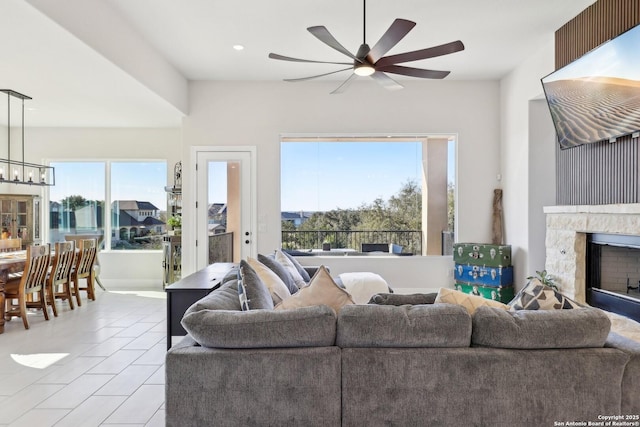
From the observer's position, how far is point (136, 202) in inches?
286

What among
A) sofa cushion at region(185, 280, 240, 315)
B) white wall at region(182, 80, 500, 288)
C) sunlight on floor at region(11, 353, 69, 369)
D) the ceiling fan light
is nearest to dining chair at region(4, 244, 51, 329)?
sunlight on floor at region(11, 353, 69, 369)

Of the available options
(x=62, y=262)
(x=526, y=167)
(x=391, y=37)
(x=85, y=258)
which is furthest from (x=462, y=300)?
(x=85, y=258)

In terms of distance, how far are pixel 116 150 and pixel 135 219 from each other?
129cm

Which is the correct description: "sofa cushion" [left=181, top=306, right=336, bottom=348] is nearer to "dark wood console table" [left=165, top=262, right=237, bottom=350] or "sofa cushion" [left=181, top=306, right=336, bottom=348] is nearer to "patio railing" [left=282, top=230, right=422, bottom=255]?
"dark wood console table" [left=165, top=262, right=237, bottom=350]

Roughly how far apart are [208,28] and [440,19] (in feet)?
7.76

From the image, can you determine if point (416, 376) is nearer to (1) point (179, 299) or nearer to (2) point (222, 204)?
(1) point (179, 299)

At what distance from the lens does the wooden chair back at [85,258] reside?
5.53 meters

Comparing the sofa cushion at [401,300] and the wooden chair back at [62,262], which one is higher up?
the sofa cushion at [401,300]

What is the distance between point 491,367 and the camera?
67.2 inches

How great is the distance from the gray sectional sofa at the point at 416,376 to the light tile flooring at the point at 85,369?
3.31 feet

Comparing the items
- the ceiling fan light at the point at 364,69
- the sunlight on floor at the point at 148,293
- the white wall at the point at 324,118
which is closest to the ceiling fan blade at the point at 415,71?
the ceiling fan light at the point at 364,69

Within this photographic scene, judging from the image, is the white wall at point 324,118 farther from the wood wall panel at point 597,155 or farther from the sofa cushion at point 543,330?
the sofa cushion at point 543,330

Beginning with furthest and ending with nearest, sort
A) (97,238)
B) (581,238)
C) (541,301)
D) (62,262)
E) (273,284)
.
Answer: (97,238) → (62,262) → (581,238) → (273,284) → (541,301)

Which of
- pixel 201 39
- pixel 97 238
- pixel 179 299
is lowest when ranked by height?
pixel 179 299
